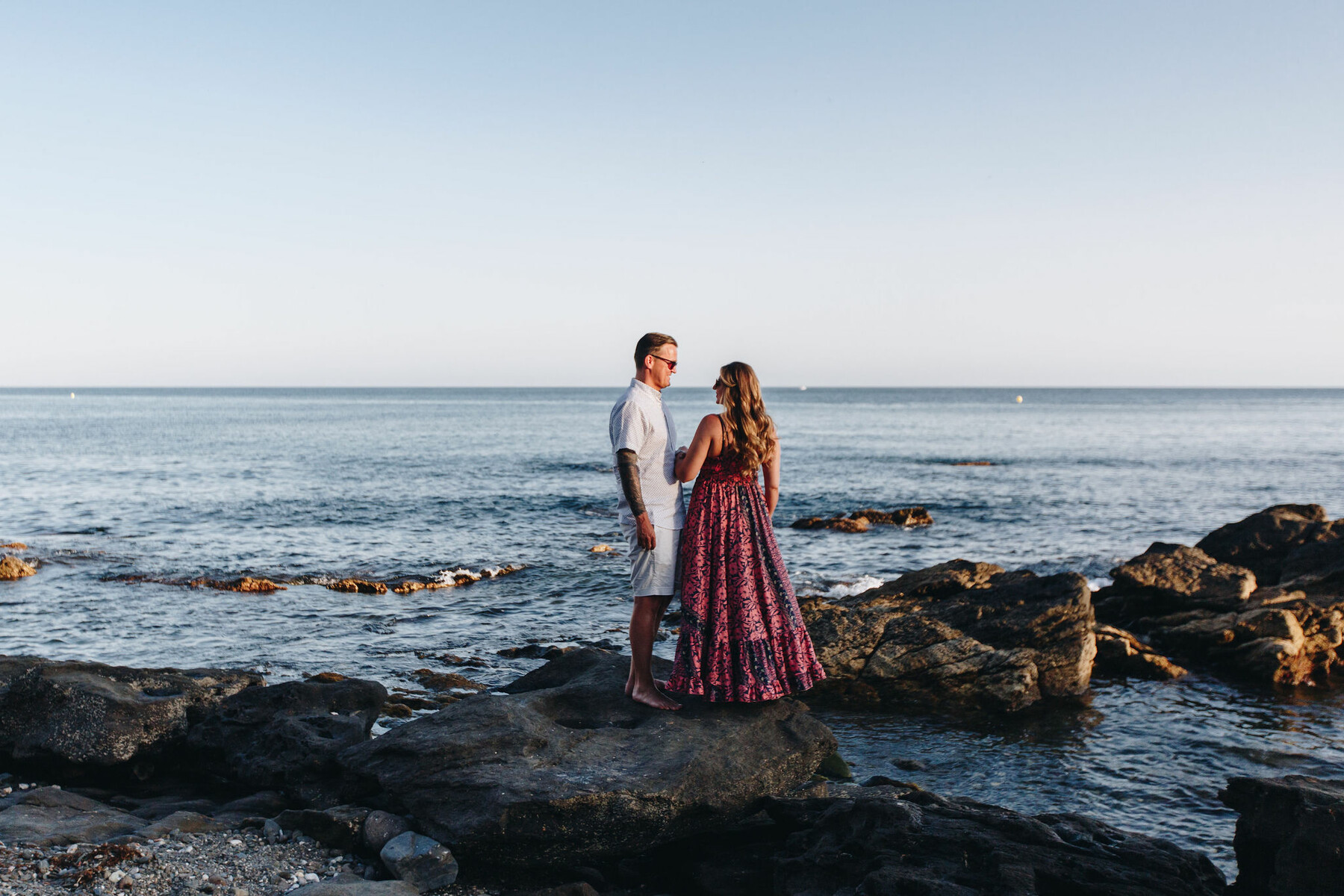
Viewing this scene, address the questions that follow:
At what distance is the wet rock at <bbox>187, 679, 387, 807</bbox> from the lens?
739 centimetres

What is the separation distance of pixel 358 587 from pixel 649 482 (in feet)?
46.0

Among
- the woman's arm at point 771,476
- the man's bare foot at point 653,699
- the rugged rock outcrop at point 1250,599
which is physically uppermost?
the woman's arm at point 771,476

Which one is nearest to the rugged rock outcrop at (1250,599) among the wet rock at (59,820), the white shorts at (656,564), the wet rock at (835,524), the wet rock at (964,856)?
the wet rock at (964,856)

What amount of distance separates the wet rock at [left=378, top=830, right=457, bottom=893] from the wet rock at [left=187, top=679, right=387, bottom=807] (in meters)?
1.26

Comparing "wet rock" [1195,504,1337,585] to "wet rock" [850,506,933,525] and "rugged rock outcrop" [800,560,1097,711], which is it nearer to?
"rugged rock outcrop" [800,560,1097,711]

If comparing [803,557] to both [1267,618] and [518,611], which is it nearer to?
[518,611]

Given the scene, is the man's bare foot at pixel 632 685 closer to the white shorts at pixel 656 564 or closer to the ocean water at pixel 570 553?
the white shorts at pixel 656 564

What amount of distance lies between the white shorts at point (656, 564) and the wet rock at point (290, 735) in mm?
3005

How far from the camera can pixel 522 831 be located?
19.6 feet

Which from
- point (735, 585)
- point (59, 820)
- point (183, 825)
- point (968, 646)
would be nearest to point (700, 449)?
point (735, 585)

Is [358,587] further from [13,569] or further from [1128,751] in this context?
[1128,751]

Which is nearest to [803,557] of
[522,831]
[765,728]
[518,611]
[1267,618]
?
[518,611]

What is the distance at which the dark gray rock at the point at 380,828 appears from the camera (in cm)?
621

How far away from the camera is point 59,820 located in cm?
628
